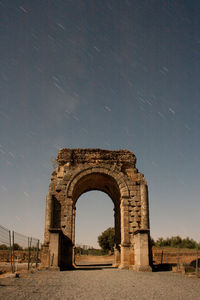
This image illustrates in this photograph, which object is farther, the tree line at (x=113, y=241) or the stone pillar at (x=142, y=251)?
the tree line at (x=113, y=241)

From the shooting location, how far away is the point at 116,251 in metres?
17.7

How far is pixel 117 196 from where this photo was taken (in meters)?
17.6

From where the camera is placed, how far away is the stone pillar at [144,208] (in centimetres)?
1479

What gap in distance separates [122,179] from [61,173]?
3.53m

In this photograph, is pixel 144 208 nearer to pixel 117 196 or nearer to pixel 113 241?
pixel 117 196

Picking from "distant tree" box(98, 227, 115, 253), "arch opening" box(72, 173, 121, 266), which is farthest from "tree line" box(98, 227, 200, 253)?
"arch opening" box(72, 173, 121, 266)

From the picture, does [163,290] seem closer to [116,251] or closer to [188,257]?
[116,251]

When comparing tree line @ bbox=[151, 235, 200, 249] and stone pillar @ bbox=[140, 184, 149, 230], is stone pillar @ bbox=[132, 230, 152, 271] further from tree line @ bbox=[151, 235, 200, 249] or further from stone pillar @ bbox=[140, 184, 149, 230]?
tree line @ bbox=[151, 235, 200, 249]

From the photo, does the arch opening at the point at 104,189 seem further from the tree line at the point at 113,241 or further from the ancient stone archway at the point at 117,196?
the tree line at the point at 113,241

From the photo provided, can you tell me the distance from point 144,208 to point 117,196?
9.47 feet

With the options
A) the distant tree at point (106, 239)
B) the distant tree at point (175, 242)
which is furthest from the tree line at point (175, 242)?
the distant tree at point (106, 239)

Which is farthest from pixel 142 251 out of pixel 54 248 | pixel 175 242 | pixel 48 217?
pixel 175 242

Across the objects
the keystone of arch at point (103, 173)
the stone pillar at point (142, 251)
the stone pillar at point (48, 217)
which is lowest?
the stone pillar at point (142, 251)

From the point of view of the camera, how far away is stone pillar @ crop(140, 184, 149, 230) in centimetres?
1479
